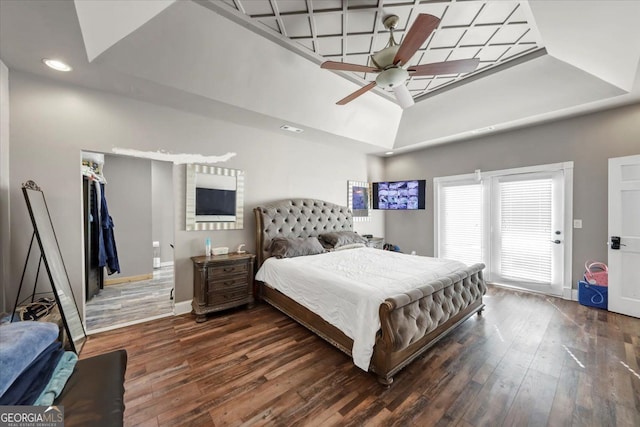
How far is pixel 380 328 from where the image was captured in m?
1.94

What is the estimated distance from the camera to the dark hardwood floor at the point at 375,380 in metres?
1.67

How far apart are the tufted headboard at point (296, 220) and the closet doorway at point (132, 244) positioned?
1.44 meters

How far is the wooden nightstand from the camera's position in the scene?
3.06m

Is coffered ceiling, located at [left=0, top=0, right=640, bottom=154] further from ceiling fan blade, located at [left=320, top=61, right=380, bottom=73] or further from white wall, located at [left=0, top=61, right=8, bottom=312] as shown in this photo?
ceiling fan blade, located at [left=320, top=61, right=380, bottom=73]

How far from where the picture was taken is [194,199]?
3389 millimetres

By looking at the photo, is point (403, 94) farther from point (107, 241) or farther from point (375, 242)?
point (107, 241)

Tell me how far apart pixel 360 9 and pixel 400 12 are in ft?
1.32

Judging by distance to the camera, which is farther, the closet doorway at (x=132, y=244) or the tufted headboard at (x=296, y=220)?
the tufted headboard at (x=296, y=220)

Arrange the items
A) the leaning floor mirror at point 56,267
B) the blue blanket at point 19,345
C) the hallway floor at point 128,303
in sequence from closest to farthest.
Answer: the blue blanket at point 19,345
the leaning floor mirror at point 56,267
the hallway floor at point 128,303

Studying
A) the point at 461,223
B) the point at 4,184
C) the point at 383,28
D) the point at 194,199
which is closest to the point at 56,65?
the point at 4,184

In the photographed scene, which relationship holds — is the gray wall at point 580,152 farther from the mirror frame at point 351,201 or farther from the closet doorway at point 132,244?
the closet doorway at point 132,244

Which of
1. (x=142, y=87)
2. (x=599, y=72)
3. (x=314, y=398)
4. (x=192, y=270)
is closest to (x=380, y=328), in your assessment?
(x=314, y=398)

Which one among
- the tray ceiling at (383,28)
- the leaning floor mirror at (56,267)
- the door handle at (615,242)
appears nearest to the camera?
the leaning floor mirror at (56,267)

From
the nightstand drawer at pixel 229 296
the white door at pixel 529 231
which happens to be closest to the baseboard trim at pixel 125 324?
the nightstand drawer at pixel 229 296
